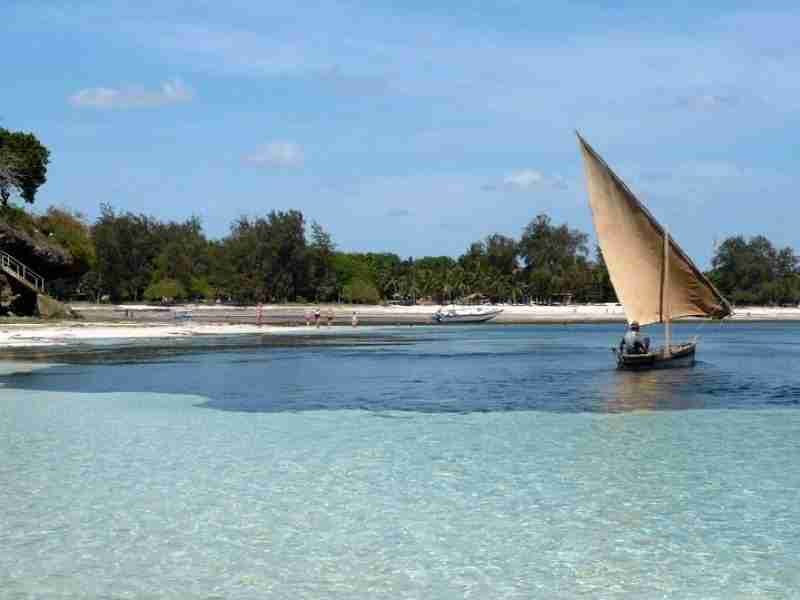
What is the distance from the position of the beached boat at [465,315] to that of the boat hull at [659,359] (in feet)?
220

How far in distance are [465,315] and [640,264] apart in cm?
7619

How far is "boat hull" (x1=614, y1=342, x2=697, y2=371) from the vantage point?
37.8 m

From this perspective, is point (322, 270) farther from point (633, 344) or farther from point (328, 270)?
point (633, 344)

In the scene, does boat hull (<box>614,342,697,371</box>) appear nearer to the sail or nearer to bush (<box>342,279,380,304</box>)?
the sail

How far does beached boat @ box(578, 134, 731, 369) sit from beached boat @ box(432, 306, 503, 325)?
230 ft

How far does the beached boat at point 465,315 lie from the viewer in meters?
110

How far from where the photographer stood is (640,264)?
120 ft

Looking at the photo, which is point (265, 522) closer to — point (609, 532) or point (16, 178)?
point (609, 532)

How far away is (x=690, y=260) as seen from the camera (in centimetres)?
3653

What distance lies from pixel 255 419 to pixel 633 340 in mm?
18321

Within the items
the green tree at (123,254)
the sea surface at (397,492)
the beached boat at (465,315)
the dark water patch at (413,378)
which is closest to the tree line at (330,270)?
the green tree at (123,254)

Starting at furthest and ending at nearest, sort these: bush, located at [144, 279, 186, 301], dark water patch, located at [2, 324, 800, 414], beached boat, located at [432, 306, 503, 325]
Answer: bush, located at [144, 279, 186, 301], beached boat, located at [432, 306, 503, 325], dark water patch, located at [2, 324, 800, 414]

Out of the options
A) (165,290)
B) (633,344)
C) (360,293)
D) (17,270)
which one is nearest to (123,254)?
(165,290)

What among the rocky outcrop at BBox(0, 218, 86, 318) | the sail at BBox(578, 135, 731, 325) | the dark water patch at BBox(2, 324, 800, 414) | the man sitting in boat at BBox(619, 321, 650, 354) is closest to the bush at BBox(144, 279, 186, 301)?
the rocky outcrop at BBox(0, 218, 86, 318)
